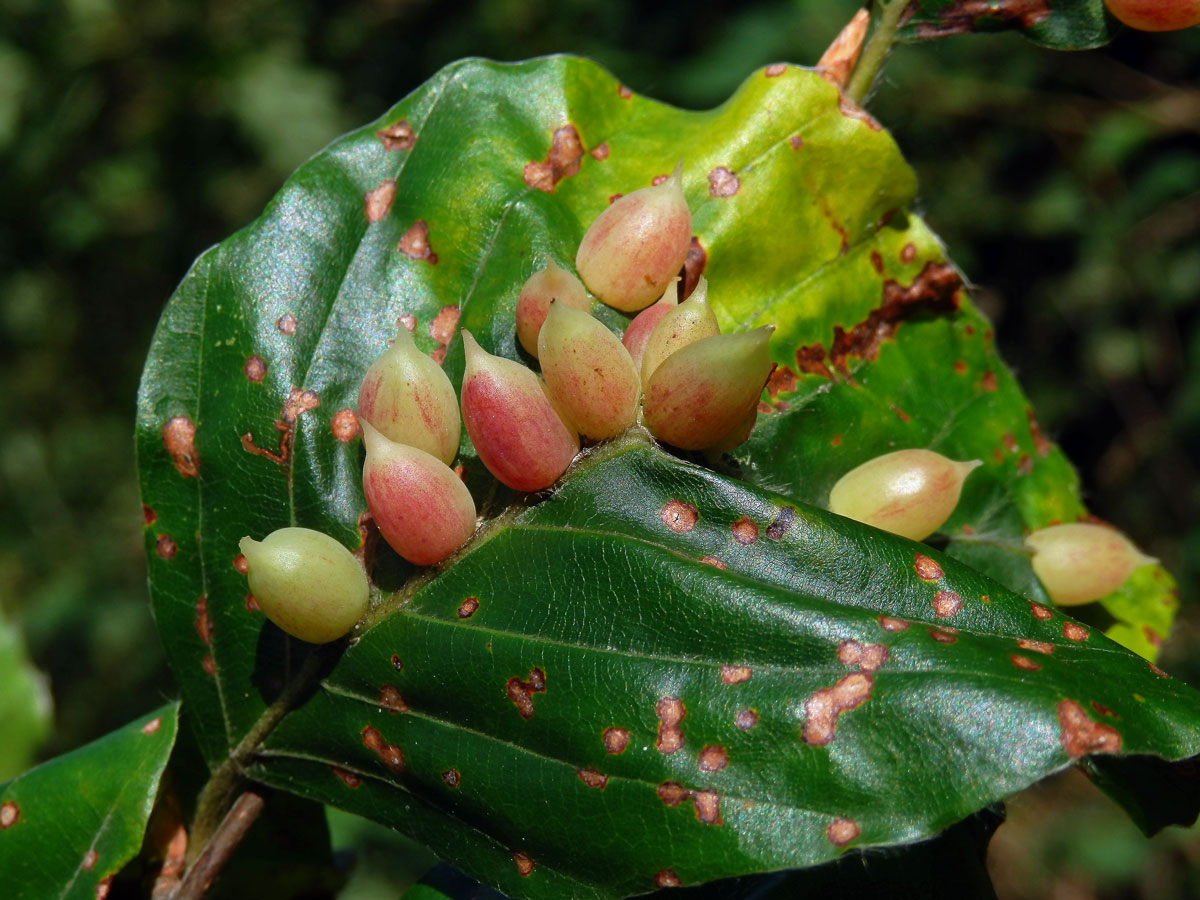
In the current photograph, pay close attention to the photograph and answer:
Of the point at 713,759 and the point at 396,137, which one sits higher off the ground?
the point at 396,137

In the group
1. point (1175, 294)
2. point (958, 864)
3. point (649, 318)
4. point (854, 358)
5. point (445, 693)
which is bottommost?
point (1175, 294)

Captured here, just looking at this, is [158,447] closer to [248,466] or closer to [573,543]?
[248,466]

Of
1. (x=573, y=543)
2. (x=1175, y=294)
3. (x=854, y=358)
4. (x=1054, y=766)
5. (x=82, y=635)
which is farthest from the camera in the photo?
(x=82, y=635)

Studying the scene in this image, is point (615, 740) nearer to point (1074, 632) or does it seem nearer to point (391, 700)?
point (391, 700)

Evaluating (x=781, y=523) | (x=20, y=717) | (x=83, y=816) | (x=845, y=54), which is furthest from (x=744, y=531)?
(x=20, y=717)

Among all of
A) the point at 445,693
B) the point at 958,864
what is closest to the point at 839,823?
the point at 958,864

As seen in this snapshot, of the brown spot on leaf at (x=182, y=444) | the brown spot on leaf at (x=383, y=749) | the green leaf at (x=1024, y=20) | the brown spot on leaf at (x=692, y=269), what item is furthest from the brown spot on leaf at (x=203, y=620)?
the green leaf at (x=1024, y=20)

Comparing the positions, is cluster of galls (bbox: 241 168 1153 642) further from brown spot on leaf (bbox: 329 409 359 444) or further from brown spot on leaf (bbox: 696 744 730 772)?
brown spot on leaf (bbox: 696 744 730 772)
